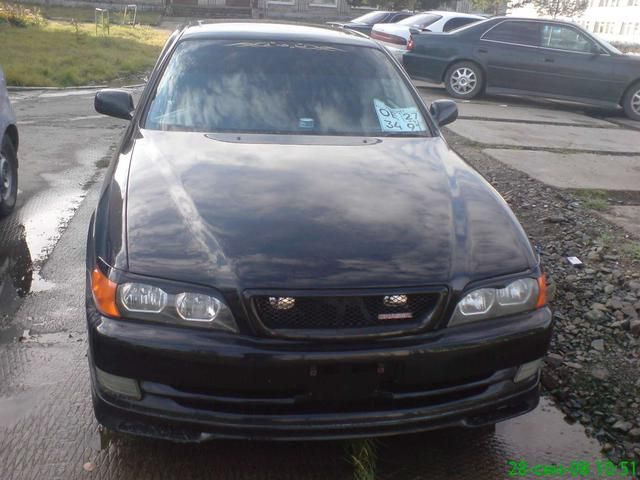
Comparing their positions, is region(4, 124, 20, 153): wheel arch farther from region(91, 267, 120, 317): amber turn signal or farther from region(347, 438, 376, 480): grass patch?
region(347, 438, 376, 480): grass patch

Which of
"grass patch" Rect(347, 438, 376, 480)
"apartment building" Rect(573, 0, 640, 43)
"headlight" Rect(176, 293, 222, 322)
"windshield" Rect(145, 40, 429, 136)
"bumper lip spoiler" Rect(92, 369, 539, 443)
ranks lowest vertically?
"apartment building" Rect(573, 0, 640, 43)

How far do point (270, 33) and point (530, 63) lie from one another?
31.4 ft

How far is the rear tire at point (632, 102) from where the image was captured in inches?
496

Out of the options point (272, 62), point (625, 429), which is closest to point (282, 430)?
point (625, 429)

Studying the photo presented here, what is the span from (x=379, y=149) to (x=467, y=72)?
10116 millimetres

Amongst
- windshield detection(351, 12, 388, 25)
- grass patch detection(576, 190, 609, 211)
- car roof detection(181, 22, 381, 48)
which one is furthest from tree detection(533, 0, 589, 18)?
car roof detection(181, 22, 381, 48)

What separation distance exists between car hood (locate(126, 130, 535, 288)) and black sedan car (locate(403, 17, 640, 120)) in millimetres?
10037

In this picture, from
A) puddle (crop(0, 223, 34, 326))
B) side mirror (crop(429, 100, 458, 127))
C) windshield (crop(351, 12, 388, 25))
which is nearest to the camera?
puddle (crop(0, 223, 34, 326))

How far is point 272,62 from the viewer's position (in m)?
4.14

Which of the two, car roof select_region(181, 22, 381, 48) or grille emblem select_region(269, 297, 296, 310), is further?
car roof select_region(181, 22, 381, 48)

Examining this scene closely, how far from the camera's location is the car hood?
2457 millimetres

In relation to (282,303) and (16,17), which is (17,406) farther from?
(16,17)

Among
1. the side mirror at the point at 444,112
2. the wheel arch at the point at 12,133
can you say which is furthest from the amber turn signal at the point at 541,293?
the wheel arch at the point at 12,133

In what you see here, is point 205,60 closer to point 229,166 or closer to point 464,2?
point 229,166
